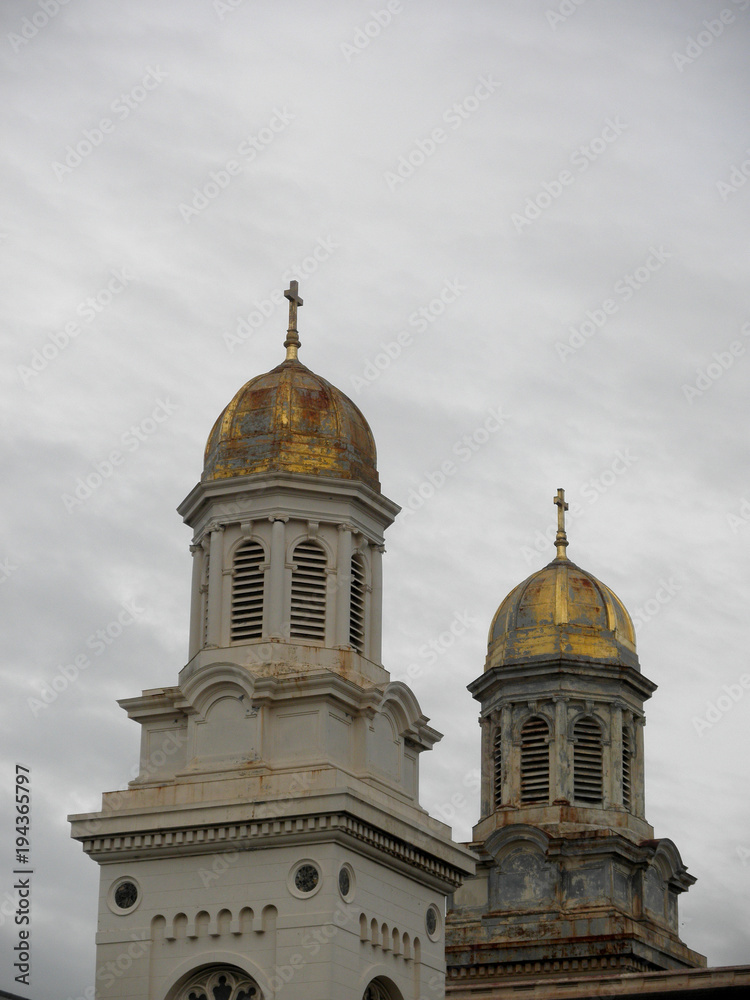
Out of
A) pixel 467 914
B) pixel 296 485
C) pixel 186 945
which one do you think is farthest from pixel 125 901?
pixel 467 914

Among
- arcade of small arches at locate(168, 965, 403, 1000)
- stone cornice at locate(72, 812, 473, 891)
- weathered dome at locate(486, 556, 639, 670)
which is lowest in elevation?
arcade of small arches at locate(168, 965, 403, 1000)

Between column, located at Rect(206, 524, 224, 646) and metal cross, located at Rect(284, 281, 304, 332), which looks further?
metal cross, located at Rect(284, 281, 304, 332)

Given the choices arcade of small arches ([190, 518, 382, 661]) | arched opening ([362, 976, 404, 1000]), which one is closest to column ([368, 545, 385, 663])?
arcade of small arches ([190, 518, 382, 661])

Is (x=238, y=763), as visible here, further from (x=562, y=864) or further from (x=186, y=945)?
(x=562, y=864)

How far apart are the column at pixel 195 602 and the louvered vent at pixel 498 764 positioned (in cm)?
2063

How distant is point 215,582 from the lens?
165 ft

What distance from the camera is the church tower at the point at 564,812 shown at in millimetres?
66062

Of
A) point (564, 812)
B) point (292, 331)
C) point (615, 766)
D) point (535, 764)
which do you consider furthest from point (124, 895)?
point (615, 766)

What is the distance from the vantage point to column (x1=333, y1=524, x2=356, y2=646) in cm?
4972

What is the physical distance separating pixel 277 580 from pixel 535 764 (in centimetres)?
2149

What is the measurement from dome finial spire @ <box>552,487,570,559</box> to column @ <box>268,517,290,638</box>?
79.9ft

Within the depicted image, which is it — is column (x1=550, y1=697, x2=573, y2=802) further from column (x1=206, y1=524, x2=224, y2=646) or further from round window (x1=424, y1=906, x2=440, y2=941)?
column (x1=206, y1=524, x2=224, y2=646)

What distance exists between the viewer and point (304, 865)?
46.4 metres

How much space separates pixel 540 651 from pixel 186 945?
25.4 metres
